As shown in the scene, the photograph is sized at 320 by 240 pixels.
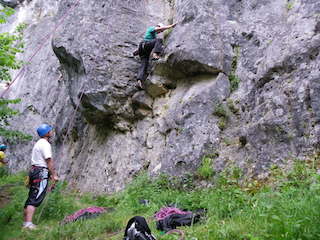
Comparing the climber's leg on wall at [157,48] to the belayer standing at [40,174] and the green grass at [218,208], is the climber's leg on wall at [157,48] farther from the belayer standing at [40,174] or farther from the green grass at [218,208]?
the belayer standing at [40,174]

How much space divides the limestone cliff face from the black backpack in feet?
8.77

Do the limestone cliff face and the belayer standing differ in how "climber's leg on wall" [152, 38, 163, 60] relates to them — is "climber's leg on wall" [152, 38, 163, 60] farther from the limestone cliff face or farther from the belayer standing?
the belayer standing

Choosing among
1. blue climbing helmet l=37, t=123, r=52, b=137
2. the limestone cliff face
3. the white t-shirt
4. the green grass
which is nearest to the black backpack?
the green grass

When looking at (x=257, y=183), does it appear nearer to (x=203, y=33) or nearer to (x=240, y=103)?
(x=240, y=103)

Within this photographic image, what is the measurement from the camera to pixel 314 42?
5723 mm

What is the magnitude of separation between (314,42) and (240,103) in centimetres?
181

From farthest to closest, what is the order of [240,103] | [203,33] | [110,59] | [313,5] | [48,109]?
[48,109]
[110,59]
[203,33]
[240,103]
[313,5]

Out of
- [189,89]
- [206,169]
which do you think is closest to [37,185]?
[206,169]

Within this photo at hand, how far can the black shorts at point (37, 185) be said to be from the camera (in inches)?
233

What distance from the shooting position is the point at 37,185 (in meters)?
5.99

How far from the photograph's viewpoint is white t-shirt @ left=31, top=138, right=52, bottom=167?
6.06 m

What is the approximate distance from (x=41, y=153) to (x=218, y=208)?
3498 mm

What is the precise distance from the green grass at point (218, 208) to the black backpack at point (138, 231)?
1.21 feet

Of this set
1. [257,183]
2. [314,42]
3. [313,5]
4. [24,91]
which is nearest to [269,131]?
[257,183]
